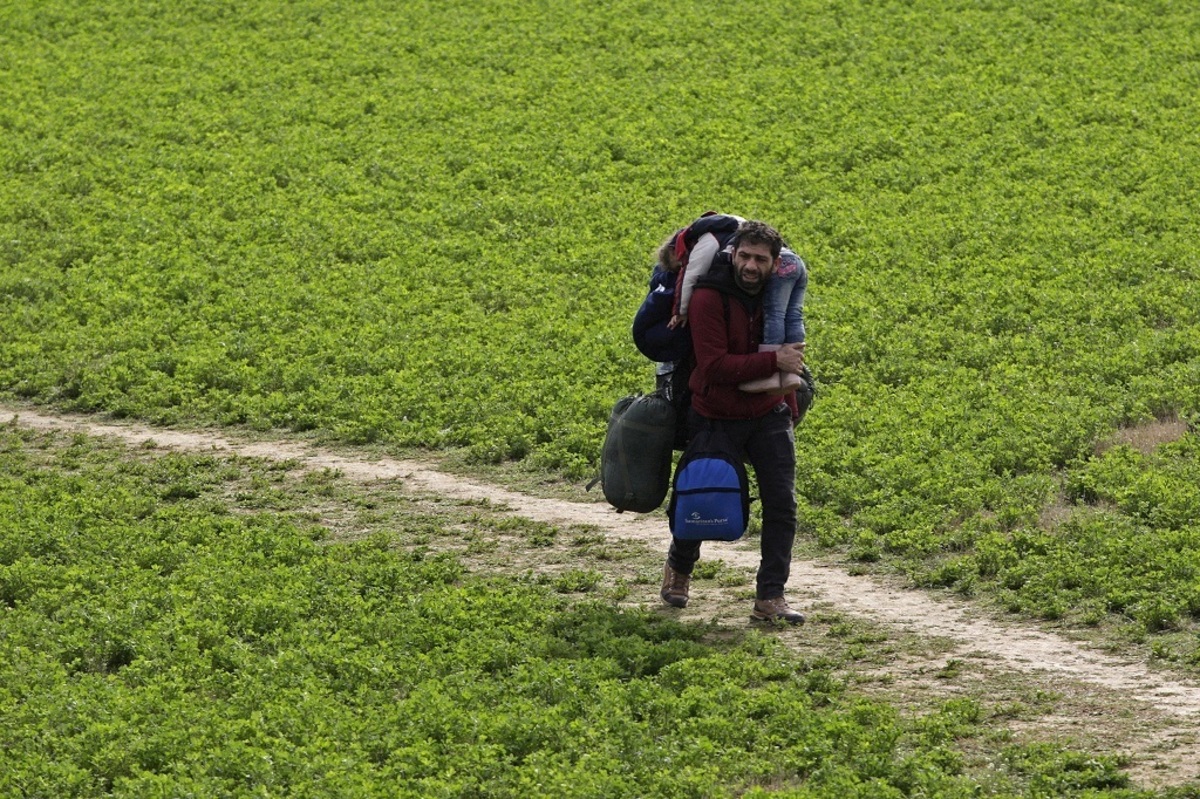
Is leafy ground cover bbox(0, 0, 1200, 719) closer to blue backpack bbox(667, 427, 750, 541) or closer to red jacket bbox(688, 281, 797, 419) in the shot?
blue backpack bbox(667, 427, 750, 541)

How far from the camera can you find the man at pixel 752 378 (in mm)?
9203

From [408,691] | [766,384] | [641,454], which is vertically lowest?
[408,691]

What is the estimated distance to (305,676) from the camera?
8789 millimetres

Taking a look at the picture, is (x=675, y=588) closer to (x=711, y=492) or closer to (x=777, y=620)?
(x=777, y=620)

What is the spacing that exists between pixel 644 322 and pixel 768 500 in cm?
131

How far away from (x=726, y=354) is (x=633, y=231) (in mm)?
12009

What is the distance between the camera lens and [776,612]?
9.79 meters

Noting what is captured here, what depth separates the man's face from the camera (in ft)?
29.9

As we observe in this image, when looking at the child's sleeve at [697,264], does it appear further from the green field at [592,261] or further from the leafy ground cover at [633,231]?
the leafy ground cover at [633,231]

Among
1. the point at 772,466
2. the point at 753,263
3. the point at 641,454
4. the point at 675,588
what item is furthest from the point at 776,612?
the point at 753,263

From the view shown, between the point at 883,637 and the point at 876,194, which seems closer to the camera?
the point at 883,637

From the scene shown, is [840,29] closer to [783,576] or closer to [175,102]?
[175,102]

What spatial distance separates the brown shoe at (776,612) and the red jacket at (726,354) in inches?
46.7

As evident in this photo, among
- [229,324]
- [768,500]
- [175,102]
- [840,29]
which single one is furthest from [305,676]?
[840,29]
